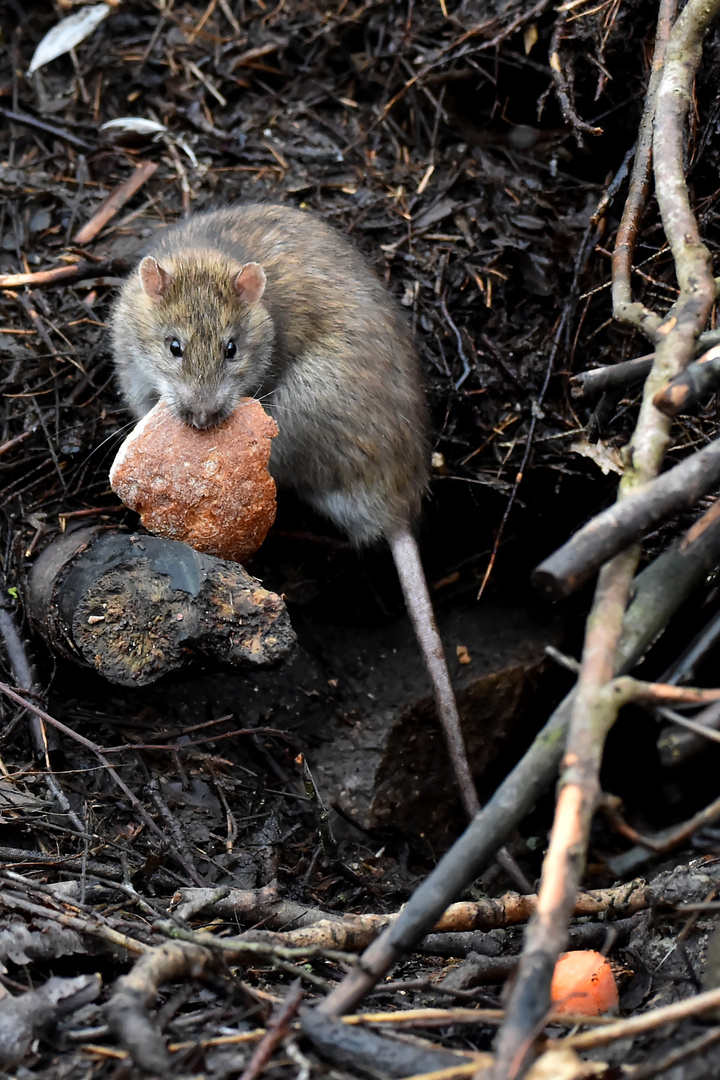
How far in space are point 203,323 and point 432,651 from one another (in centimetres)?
153

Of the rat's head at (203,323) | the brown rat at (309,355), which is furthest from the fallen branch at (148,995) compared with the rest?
the rat's head at (203,323)

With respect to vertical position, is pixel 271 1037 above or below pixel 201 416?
below

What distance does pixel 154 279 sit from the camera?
363cm

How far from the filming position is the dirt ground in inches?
134


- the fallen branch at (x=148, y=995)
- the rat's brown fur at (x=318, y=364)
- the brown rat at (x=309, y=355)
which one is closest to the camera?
the fallen branch at (x=148, y=995)

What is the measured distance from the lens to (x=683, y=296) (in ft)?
7.67

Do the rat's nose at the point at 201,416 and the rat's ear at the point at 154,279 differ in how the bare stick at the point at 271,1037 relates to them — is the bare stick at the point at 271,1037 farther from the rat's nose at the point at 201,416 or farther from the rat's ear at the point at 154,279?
the rat's ear at the point at 154,279

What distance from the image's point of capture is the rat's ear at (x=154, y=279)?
141 inches

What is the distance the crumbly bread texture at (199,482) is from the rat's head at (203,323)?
0.24 meters

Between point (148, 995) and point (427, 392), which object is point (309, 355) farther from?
point (148, 995)

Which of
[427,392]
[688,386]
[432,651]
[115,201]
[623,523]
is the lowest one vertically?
[432,651]

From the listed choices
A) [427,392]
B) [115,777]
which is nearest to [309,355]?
[427,392]

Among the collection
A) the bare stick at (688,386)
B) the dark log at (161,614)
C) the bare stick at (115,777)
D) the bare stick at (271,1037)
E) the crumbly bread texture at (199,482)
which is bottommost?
the bare stick at (115,777)

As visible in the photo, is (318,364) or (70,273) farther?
(70,273)
